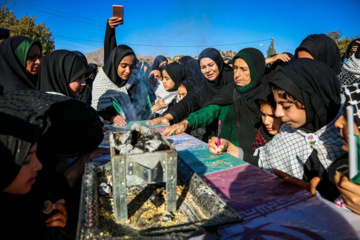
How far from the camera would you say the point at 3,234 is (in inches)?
38.6

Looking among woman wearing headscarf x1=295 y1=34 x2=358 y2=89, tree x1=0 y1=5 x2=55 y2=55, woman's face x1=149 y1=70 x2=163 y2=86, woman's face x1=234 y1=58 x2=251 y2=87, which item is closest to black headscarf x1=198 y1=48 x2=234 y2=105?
woman's face x1=234 y1=58 x2=251 y2=87

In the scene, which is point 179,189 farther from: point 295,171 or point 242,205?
point 295,171

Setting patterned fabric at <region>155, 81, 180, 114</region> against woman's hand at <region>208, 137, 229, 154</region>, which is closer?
woman's hand at <region>208, 137, 229, 154</region>

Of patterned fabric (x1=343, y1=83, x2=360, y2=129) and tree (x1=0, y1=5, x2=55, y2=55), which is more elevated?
tree (x1=0, y1=5, x2=55, y2=55)

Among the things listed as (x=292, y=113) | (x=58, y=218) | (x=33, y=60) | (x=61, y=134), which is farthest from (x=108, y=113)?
(x=292, y=113)

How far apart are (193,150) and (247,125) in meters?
1.06

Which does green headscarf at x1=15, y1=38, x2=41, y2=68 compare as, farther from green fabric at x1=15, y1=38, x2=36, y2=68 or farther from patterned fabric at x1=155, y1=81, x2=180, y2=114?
patterned fabric at x1=155, y1=81, x2=180, y2=114

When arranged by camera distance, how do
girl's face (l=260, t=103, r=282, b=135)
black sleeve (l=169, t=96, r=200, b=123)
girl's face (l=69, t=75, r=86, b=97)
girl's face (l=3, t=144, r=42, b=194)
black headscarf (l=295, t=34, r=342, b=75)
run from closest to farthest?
girl's face (l=3, t=144, r=42, b=194), girl's face (l=260, t=103, r=282, b=135), girl's face (l=69, t=75, r=86, b=97), black headscarf (l=295, t=34, r=342, b=75), black sleeve (l=169, t=96, r=200, b=123)

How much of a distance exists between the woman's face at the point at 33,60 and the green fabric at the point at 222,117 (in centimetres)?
232

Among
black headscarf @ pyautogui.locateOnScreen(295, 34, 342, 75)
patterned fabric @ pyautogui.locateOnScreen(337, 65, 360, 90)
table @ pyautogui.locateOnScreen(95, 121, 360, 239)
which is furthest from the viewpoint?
patterned fabric @ pyautogui.locateOnScreen(337, 65, 360, 90)

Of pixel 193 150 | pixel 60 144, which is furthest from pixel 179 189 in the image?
pixel 60 144

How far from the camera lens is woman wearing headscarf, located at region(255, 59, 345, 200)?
5.13ft

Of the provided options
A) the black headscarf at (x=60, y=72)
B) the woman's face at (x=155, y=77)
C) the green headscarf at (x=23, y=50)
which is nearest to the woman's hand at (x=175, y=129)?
the black headscarf at (x=60, y=72)

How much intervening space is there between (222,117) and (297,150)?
55.3 inches
